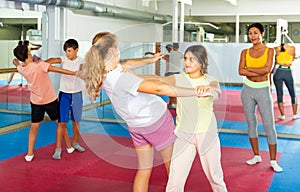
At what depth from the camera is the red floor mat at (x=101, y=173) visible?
3.94 m

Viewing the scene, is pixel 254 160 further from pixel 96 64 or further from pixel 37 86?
pixel 96 64

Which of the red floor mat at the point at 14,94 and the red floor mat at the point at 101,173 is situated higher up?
the red floor mat at the point at 14,94

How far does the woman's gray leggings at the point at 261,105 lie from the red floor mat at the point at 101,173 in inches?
18.6

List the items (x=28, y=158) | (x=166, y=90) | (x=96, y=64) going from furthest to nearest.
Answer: (x=28, y=158)
(x=96, y=64)
(x=166, y=90)

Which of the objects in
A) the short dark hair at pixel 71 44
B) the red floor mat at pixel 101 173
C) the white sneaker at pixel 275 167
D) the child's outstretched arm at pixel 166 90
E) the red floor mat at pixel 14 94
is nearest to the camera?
the child's outstretched arm at pixel 166 90

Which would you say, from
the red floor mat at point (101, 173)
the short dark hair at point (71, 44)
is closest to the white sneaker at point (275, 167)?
the red floor mat at point (101, 173)

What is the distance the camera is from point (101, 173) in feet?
14.6

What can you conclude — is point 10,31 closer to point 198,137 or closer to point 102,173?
point 102,173

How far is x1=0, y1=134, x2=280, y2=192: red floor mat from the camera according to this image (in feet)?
12.9

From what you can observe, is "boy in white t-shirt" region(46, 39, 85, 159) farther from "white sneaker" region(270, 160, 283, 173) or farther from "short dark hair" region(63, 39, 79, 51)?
"white sneaker" region(270, 160, 283, 173)

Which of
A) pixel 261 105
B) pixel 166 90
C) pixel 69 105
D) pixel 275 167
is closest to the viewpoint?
pixel 166 90

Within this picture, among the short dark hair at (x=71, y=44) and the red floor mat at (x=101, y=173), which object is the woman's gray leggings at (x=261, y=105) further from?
the short dark hair at (x=71, y=44)

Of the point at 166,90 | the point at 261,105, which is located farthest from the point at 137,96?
the point at 261,105

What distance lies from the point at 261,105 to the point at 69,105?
223cm
